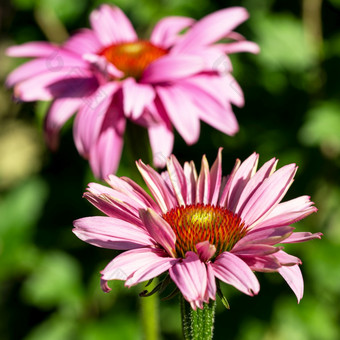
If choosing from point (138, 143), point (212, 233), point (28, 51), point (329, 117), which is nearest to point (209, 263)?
point (212, 233)

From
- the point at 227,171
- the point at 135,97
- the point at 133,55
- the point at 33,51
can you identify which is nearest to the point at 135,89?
the point at 135,97

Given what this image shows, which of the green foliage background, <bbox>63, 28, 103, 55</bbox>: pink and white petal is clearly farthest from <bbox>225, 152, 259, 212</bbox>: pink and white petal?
the green foliage background

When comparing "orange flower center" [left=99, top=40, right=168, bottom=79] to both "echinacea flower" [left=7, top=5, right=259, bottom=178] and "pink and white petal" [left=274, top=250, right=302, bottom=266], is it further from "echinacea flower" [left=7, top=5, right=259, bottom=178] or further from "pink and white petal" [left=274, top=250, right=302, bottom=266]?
"pink and white petal" [left=274, top=250, right=302, bottom=266]

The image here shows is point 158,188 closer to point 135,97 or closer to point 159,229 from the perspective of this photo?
point 159,229

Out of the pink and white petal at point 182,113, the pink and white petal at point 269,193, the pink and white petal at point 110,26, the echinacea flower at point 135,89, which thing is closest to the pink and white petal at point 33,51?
the echinacea flower at point 135,89

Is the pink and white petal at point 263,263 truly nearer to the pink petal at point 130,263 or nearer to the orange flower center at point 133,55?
the pink petal at point 130,263
